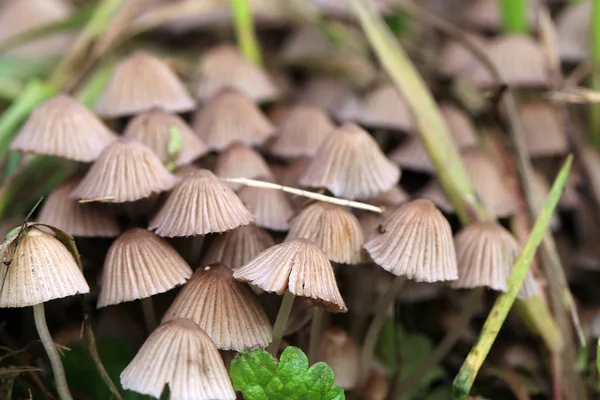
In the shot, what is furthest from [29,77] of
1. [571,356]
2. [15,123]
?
[571,356]

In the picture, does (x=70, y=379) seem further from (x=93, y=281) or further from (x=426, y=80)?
(x=426, y=80)

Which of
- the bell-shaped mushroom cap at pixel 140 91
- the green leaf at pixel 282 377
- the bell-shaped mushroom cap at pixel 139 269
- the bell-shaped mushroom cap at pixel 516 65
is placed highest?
the bell-shaped mushroom cap at pixel 516 65

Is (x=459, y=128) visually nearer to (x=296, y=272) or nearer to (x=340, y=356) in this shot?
(x=340, y=356)

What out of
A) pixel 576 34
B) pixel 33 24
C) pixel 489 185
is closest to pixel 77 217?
pixel 489 185

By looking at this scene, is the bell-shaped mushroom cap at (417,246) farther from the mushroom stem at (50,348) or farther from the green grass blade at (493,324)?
the mushroom stem at (50,348)

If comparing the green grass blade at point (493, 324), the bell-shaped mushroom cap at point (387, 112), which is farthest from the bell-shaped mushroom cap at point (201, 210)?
the bell-shaped mushroom cap at point (387, 112)

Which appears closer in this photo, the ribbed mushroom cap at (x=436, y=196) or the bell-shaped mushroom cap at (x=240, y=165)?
the bell-shaped mushroom cap at (x=240, y=165)
